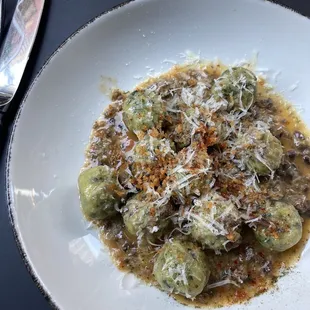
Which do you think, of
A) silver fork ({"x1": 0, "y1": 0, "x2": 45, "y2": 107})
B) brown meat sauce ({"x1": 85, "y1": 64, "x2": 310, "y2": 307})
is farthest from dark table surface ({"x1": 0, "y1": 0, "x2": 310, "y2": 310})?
brown meat sauce ({"x1": 85, "y1": 64, "x2": 310, "y2": 307})

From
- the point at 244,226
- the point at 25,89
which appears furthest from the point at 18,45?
the point at 244,226

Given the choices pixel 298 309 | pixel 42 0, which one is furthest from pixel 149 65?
pixel 298 309

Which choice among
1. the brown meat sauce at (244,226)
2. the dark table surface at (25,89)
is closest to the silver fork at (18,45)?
the dark table surface at (25,89)

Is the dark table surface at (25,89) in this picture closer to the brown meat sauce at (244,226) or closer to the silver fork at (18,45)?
the silver fork at (18,45)

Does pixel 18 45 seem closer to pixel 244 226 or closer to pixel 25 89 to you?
pixel 25 89

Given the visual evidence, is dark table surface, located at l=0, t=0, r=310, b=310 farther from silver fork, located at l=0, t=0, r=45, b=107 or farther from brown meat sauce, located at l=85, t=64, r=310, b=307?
brown meat sauce, located at l=85, t=64, r=310, b=307
